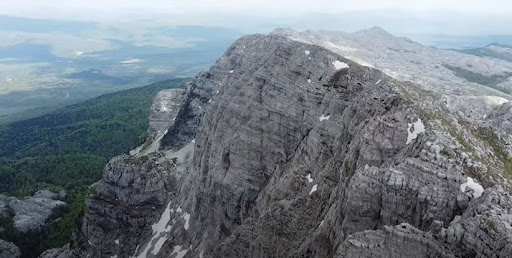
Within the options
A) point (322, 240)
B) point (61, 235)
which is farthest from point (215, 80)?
point (322, 240)

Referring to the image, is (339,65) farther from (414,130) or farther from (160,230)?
(160,230)

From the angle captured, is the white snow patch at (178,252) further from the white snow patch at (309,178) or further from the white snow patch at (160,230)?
the white snow patch at (309,178)

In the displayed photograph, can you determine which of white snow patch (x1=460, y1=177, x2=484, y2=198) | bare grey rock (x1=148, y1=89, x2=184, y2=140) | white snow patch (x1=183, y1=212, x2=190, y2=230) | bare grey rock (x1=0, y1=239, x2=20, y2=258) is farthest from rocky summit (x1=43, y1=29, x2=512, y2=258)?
bare grey rock (x1=148, y1=89, x2=184, y2=140)

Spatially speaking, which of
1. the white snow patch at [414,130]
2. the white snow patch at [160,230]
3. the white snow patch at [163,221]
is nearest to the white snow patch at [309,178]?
the white snow patch at [414,130]

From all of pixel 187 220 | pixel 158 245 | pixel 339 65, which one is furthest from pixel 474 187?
pixel 158 245

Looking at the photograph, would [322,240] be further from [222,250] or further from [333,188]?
[222,250]

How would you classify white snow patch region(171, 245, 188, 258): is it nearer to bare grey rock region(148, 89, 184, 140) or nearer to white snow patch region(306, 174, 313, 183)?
white snow patch region(306, 174, 313, 183)
